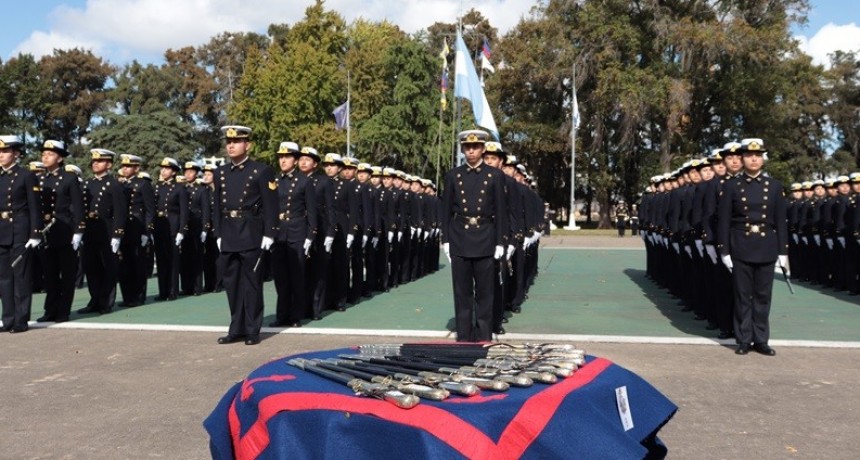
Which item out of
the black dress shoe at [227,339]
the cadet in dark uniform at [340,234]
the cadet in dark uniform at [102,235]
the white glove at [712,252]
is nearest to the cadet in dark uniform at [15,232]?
the cadet in dark uniform at [102,235]

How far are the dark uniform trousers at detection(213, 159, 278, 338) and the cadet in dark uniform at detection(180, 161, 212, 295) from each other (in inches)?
188

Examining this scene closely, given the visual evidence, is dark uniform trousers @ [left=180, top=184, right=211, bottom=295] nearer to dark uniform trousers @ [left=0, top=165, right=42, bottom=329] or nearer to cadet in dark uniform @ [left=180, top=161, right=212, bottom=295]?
cadet in dark uniform @ [left=180, top=161, right=212, bottom=295]

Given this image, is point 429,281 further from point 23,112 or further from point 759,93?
point 23,112

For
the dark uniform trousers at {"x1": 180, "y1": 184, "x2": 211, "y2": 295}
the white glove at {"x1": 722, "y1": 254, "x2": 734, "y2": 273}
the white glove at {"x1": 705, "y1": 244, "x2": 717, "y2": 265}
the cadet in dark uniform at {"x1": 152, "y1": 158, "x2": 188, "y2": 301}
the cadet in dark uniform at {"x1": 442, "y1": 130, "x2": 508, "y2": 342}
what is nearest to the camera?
the cadet in dark uniform at {"x1": 442, "y1": 130, "x2": 508, "y2": 342}

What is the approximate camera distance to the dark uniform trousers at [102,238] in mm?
11508

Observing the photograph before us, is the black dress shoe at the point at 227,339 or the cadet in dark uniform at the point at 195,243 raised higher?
the cadet in dark uniform at the point at 195,243

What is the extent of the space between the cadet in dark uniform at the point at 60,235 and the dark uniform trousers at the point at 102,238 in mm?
688

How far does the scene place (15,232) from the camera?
9.70 metres

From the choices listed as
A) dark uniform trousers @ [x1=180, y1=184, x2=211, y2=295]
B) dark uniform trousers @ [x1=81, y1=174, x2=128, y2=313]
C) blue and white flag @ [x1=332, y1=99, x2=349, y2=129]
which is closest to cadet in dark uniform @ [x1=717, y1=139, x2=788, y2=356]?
dark uniform trousers @ [x1=81, y1=174, x2=128, y2=313]

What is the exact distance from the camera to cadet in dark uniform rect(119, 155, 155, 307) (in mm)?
12359

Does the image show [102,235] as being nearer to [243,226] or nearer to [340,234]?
[340,234]

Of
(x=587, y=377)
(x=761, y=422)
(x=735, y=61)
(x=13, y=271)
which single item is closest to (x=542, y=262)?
(x=13, y=271)

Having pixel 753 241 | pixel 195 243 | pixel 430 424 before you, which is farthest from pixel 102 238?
pixel 430 424

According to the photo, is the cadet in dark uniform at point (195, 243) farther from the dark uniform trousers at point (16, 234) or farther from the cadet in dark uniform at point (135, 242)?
the dark uniform trousers at point (16, 234)
